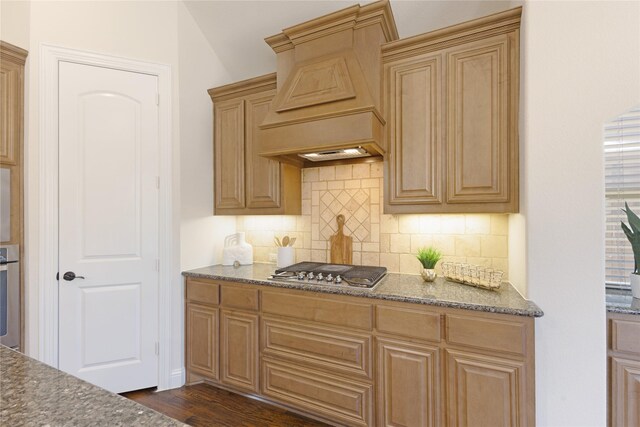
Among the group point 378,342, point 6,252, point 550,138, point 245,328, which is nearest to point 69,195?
point 6,252

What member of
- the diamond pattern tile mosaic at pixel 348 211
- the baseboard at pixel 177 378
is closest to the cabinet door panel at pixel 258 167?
the diamond pattern tile mosaic at pixel 348 211

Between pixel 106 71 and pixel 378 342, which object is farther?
pixel 106 71

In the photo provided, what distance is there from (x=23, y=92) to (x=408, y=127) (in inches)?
106

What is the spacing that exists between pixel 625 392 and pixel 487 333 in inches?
28.0

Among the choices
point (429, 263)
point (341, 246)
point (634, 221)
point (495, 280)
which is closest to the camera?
point (634, 221)

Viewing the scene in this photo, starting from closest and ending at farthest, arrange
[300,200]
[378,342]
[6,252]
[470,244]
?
1. [378,342]
2. [6,252]
3. [470,244]
4. [300,200]

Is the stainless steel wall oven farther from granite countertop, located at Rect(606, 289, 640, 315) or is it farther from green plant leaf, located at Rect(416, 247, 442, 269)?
granite countertop, located at Rect(606, 289, 640, 315)

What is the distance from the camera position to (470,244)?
228 cm

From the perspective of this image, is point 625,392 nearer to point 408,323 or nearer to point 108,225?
point 408,323

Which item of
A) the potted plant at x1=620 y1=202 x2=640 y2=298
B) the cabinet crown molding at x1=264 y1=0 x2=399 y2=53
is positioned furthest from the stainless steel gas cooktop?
the cabinet crown molding at x1=264 y1=0 x2=399 y2=53

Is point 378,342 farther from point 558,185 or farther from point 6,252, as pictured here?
point 6,252

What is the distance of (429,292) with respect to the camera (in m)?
1.89

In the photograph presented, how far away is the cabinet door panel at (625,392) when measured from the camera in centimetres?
155

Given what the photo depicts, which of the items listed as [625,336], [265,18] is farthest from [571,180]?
[265,18]
